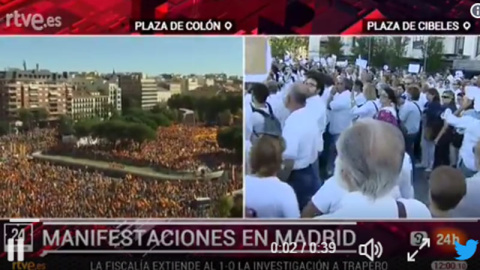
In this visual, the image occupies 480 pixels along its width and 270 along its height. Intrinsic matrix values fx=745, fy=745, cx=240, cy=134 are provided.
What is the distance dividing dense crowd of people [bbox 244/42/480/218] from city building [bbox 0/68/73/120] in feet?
3.44

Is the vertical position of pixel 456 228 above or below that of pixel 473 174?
below

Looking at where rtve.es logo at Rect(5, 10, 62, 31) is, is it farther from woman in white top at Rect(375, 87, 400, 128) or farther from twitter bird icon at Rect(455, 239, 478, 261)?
twitter bird icon at Rect(455, 239, 478, 261)

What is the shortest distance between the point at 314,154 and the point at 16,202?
68.7 inches

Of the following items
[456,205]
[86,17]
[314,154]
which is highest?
[86,17]

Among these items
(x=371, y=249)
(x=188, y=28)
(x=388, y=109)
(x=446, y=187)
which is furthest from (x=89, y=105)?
(x=446, y=187)

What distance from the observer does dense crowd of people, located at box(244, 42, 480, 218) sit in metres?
4.27

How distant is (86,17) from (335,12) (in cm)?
142

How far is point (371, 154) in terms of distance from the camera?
431cm

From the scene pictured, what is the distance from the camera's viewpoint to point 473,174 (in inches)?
171

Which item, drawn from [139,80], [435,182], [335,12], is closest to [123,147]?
[139,80]

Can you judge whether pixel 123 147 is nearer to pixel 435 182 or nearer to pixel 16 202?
pixel 16 202

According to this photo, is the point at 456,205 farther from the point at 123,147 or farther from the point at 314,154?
the point at 123,147

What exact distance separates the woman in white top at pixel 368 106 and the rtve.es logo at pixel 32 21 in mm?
1755

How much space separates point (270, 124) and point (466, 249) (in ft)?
4.53
